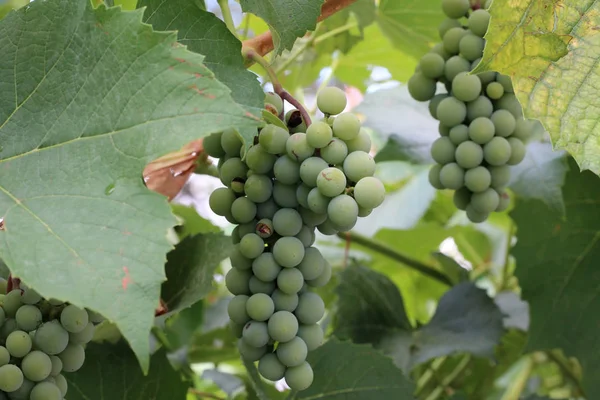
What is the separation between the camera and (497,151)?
684mm

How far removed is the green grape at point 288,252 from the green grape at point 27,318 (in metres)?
0.19

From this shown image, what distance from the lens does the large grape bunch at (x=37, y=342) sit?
514 mm

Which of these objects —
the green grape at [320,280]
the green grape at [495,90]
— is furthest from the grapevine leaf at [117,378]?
the green grape at [495,90]

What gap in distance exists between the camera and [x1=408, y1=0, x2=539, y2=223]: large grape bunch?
2.25 feet

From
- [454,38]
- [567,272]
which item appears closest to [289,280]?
[454,38]

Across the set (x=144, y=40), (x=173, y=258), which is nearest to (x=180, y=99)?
(x=144, y=40)

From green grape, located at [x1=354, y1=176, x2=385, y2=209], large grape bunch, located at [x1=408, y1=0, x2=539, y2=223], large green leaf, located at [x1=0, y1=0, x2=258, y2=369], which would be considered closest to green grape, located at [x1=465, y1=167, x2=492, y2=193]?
large grape bunch, located at [x1=408, y1=0, x2=539, y2=223]

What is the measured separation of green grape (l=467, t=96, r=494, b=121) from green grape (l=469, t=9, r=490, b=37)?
0.07 m

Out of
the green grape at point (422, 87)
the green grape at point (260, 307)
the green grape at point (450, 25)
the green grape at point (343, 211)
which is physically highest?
the green grape at point (343, 211)

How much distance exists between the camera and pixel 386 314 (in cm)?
98

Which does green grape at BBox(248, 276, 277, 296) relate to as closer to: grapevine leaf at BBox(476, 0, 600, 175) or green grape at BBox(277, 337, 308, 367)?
green grape at BBox(277, 337, 308, 367)

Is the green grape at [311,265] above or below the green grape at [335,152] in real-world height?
below

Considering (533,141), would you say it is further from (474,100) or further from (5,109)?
(5,109)

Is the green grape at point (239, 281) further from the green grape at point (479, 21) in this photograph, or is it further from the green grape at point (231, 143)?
the green grape at point (479, 21)
